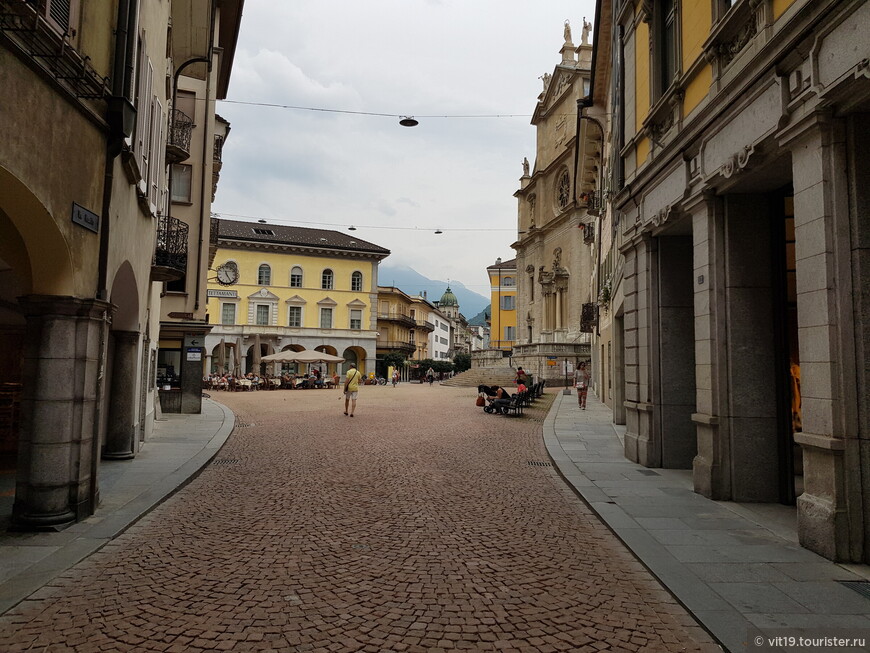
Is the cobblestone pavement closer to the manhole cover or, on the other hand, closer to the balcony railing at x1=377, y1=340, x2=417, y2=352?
the manhole cover

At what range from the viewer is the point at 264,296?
5562 cm

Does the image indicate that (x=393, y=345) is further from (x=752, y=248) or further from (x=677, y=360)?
(x=752, y=248)

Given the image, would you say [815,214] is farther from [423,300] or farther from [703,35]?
[423,300]

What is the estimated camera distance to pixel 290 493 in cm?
802

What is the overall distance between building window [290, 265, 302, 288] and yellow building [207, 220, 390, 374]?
0.31 ft

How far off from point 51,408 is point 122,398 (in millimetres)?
4275

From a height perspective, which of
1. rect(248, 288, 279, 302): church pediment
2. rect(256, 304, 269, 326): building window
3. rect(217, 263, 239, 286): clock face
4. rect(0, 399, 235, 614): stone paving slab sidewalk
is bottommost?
rect(0, 399, 235, 614): stone paving slab sidewalk

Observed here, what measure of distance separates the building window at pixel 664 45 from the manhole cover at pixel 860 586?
764 cm

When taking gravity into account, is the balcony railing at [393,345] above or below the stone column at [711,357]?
above

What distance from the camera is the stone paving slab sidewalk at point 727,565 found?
391cm

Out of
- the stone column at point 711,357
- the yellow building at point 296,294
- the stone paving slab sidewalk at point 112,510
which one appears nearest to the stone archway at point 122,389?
the stone paving slab sidewalk at point 112,510

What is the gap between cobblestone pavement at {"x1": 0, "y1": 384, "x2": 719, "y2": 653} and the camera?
12.7ft

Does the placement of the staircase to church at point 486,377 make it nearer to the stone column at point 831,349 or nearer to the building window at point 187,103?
the building window at point 187,103

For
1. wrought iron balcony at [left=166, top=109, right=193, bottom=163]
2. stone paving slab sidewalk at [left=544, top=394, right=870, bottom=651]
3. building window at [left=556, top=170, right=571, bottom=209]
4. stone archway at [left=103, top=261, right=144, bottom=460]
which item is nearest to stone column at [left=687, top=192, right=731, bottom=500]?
stone paving slab sidewalk at [left=544, top=394, right=870, bottom=651]
